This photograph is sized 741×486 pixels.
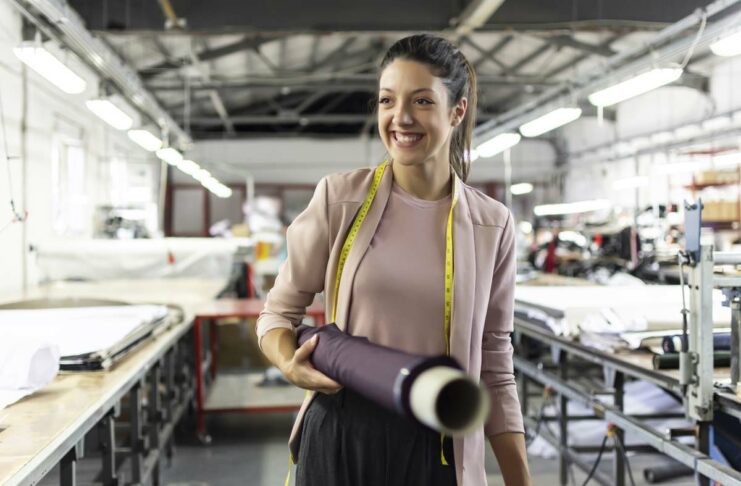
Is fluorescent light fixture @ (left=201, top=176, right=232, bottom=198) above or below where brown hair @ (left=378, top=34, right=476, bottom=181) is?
above

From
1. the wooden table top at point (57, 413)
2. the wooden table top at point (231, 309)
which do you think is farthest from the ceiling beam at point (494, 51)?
the wooden table top at point (57, 413)

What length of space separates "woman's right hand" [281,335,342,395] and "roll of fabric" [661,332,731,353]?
1.74 metres

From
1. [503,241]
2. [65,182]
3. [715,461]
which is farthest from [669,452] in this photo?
[65,182]

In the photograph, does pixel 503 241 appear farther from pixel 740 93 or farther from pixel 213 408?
pixel 740 93

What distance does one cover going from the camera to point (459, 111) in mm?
1120

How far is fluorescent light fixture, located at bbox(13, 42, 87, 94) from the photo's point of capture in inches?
142

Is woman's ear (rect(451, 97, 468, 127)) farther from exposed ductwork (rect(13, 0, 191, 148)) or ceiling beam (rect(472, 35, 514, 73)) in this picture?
ceiling beam (rect(472, 35, 514, 73))

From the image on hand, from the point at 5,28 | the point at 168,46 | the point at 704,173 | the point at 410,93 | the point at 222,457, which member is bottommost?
the point at 222,457

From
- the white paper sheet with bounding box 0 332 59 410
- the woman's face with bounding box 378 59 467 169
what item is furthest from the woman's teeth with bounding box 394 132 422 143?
the white paper sheet with bounding box 0 332 59 410

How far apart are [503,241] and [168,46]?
766 centimetres

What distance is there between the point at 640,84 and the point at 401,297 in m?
3.79

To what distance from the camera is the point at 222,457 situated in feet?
13.6

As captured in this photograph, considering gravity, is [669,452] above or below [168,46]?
below

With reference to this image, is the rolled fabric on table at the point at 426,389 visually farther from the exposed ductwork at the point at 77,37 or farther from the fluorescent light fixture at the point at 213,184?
the fluorescent light fixture at the point at 213,184
